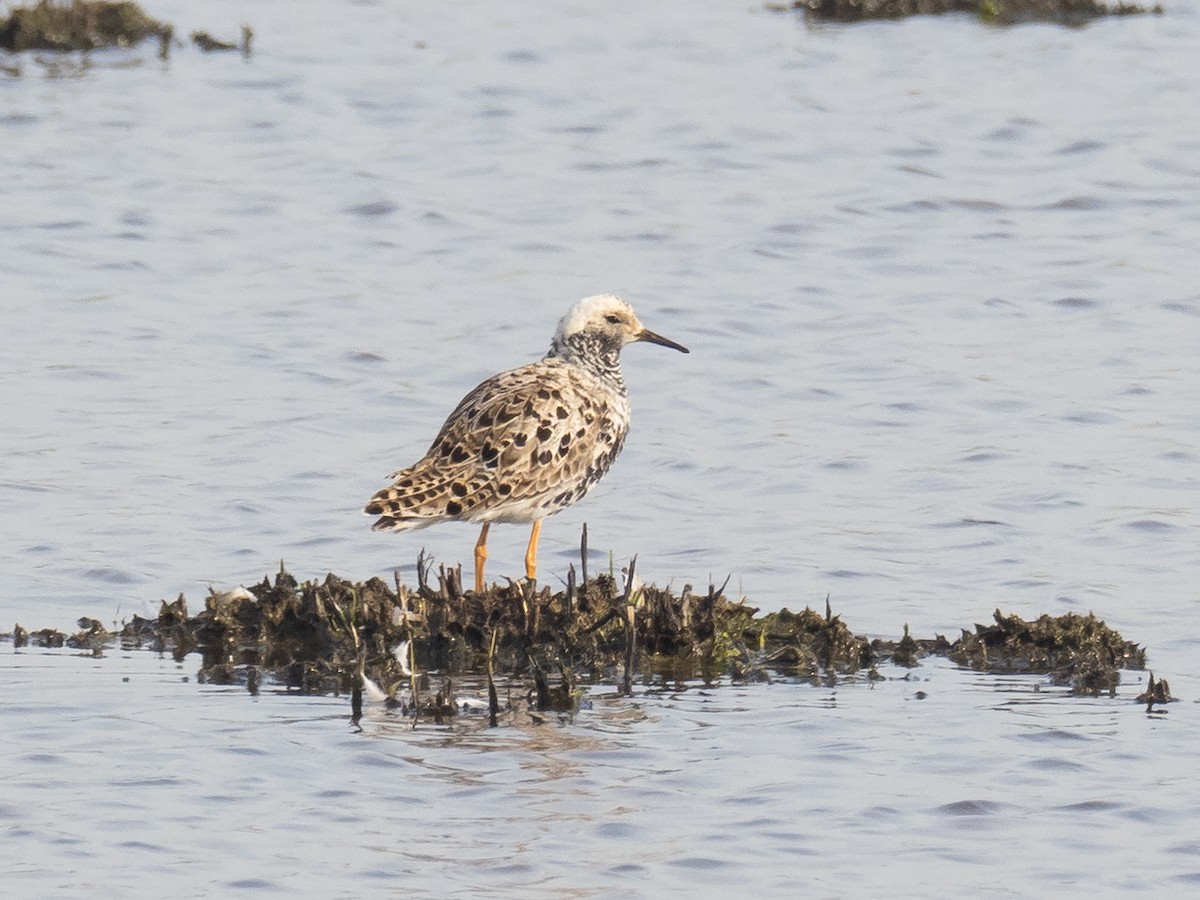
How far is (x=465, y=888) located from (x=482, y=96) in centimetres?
1989

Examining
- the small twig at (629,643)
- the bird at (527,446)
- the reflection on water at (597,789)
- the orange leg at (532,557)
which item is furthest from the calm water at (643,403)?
the bird at (527,446)

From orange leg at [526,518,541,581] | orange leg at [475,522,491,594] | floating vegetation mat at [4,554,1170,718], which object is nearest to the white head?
orange leg at [526,518,541,581]

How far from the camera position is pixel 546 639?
11.2 meters

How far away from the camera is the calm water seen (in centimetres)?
928

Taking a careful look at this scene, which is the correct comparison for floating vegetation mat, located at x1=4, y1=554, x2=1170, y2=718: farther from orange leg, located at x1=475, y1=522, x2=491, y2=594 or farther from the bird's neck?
the bird's neck

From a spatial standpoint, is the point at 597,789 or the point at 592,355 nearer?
the point at 597,789

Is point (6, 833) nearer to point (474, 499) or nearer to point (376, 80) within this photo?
point (474, 499)

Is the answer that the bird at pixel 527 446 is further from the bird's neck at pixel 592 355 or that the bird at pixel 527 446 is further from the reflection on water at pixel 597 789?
the reflection on water at pixel 597 789

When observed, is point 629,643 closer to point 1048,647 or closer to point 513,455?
point 513,455

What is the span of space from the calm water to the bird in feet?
4.20

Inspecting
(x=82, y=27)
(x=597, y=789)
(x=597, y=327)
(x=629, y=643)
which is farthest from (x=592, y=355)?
(x=82, y=27)

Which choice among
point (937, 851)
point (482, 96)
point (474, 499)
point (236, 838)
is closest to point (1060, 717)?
point (937, 851)

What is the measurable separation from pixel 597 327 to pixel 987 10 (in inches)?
776

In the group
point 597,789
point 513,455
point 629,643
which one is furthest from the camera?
point 513,455
